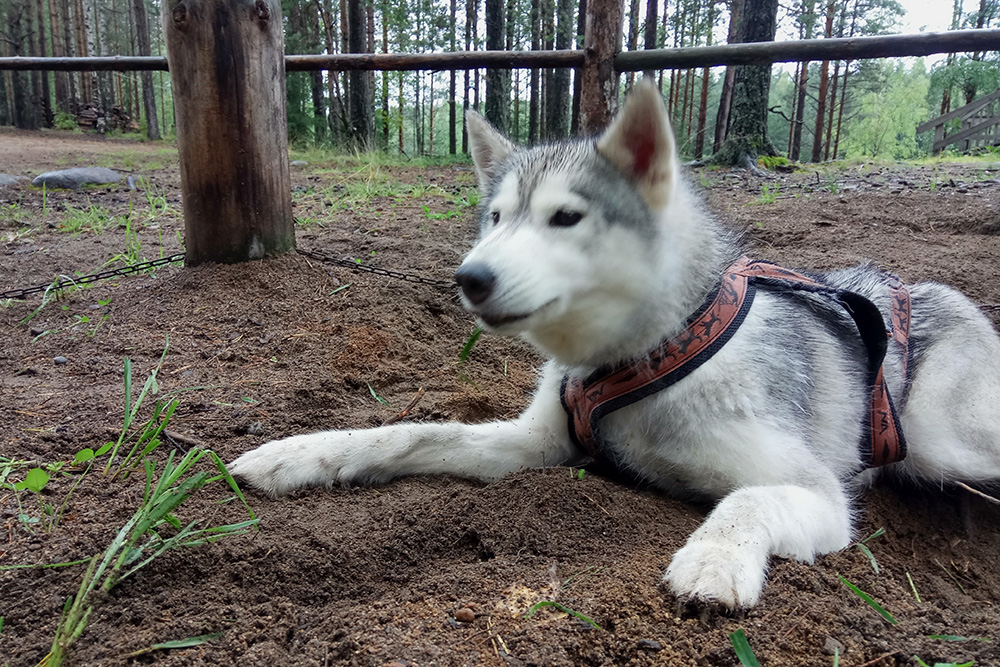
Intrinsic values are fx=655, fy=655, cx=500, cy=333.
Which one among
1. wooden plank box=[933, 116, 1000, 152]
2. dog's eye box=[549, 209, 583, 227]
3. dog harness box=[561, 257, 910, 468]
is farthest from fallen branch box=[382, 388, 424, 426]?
wooden plank box=[933, 116, 1000, 152]

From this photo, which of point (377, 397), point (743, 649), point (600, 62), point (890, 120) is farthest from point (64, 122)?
point (890, 120)

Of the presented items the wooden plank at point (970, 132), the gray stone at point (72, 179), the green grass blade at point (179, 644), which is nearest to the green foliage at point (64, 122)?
the gray stone at point (72, 179)

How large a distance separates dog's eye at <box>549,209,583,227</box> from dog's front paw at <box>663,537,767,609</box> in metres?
0.99

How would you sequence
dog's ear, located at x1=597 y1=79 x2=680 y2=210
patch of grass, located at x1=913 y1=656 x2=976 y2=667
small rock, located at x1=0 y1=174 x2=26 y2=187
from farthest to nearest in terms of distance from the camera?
small rock, located at x1=0 y1=174 x2=26 y2=187 < dog's ear, located at x1=597 y1=79 x2=680 y2=210 < patch of grass, located at x1=913 y1=656 x2=976 y2=667

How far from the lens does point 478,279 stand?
178 centimetres

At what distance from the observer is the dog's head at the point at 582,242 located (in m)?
1.82

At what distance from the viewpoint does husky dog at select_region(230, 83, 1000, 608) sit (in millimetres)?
1842

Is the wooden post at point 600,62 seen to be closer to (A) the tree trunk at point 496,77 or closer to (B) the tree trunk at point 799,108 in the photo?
(A) the tree trunk at point 496,77

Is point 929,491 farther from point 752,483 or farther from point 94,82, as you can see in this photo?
point 94,82

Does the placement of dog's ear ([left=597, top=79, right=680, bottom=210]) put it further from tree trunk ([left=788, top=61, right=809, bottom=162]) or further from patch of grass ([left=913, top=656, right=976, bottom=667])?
tree trunk ([left=788, top=61, right=809, bottom=162])

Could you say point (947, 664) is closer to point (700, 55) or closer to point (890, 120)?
point (700, 55)

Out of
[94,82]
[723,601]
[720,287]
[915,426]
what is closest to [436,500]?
[723,601]

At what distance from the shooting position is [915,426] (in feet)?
8.27

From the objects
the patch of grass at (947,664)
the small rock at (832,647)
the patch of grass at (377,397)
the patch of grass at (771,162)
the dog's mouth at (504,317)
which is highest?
the patch of grass at (771,162)
